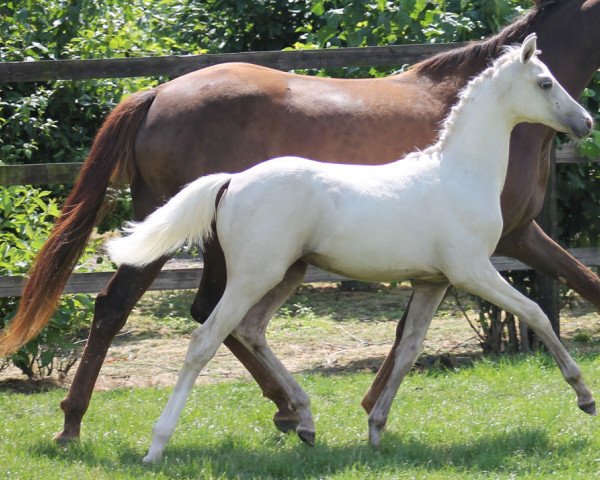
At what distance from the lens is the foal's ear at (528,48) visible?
473 cm

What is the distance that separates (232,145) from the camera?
5.46 meters

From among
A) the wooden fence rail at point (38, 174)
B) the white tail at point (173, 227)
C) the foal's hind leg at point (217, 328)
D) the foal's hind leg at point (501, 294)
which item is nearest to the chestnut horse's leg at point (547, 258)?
the foal's hind leg at point (501, 294)

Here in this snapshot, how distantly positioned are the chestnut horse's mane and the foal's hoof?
2052 mm

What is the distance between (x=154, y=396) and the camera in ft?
20.4

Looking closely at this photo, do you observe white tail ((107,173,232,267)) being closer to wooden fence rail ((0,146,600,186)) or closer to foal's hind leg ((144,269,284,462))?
foal's hind leg ((144,269,284,462))

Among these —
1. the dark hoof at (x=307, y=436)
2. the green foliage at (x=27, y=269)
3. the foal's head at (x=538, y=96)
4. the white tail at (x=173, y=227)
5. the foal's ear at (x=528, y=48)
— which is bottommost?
the green foliage at (x=27, y=269)

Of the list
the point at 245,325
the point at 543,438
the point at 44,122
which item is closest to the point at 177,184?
the point at 245,325

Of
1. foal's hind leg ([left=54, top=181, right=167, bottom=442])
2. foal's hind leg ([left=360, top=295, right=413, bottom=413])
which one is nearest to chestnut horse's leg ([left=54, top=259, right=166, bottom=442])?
foal's hind leg ([left=54, top=181, right=167, bottom=442])

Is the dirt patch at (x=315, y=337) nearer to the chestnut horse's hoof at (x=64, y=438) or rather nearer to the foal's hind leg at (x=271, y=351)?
the chestnut horse's hoof at (x=64, y=438)

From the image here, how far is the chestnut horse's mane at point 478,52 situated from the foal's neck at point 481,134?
868 millimetres

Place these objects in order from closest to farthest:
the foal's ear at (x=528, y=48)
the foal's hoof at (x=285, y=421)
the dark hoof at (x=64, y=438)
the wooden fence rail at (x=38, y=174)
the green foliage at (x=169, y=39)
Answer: the foal's ear at (x=528, y=48) → the dark hoof at (x=64, y=438) → the foal's hoof at (x=285, y=421) → the wooden fence rail at (x=38, y=174) → the green foliage at (x=169, y=39)

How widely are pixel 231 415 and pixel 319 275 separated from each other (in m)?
1.70

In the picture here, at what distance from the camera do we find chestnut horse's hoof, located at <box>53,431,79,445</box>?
5.03 m

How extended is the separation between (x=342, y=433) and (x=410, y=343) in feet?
1.93
